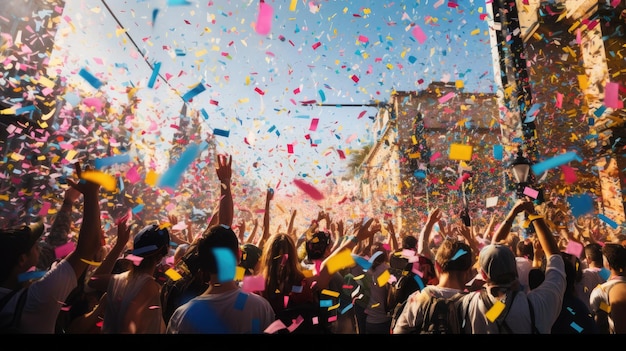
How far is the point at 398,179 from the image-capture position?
31891 millimetres

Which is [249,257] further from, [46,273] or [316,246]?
[46,273]

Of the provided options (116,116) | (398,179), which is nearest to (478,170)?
(398,179)

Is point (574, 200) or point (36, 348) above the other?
point (574, 200)

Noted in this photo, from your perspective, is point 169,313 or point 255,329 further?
point 169,313

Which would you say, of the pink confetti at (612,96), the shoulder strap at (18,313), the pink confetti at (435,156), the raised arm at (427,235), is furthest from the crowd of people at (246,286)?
the pink confetti at (435,156)

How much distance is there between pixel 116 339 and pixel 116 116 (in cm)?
2381

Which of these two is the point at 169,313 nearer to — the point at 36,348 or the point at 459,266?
the point at 36,348

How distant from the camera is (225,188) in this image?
3611 mm

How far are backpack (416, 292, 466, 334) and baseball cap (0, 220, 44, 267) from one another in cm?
292

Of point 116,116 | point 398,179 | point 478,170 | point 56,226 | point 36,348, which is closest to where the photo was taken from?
point 36,348

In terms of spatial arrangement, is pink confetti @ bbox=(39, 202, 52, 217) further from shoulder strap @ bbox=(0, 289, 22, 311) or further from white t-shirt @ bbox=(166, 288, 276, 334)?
white t-shirt @ bbox=(166, 288, 276, 334)

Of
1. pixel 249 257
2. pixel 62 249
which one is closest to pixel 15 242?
pixel 62 249

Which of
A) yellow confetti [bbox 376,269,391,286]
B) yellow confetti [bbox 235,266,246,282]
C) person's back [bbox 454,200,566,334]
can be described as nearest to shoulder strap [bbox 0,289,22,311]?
yellow confetti [bbox 235,266,246,282]

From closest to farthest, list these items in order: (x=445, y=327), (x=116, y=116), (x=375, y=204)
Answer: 1. (x=445, y=327)
2. (x=116, y=116)
3. (x=375, y=204)
